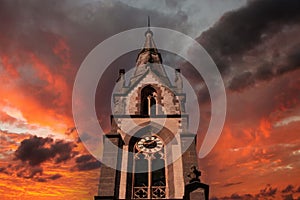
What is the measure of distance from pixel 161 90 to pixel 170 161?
24.8 ft

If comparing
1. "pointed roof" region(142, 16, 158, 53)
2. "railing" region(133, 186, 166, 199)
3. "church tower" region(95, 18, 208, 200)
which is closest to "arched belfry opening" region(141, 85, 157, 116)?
"church tower" region(95, 18, 208, 200)

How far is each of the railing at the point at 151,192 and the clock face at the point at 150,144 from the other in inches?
116

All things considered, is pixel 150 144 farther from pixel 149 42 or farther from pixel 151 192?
pixel 149 42

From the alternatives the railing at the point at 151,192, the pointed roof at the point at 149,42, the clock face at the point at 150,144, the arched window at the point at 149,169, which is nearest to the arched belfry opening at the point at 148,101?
the clock face at the point at 150,144

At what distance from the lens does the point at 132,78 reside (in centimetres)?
2931

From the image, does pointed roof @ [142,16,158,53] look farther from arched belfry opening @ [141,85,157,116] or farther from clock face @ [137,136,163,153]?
clock face @ [137,136,163,153]

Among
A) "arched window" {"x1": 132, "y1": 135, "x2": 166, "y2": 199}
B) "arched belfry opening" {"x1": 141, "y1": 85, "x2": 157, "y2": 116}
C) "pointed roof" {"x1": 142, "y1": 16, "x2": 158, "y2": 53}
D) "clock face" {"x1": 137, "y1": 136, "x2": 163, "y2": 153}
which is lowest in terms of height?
"arched window" {"x1": 132, "y1": 135, "x2": 166, "y2": 199}

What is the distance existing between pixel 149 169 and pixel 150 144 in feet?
6.71

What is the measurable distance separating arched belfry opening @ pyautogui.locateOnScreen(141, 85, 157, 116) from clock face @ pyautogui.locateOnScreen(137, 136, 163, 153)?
2.87 meters

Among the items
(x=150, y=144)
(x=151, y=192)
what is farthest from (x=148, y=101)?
(x=151, y=192)

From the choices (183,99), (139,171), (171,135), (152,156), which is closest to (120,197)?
(139,171)

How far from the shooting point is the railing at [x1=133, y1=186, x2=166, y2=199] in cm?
1928

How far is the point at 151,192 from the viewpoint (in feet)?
63.9

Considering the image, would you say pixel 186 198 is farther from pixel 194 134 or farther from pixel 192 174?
pixel 194 134
